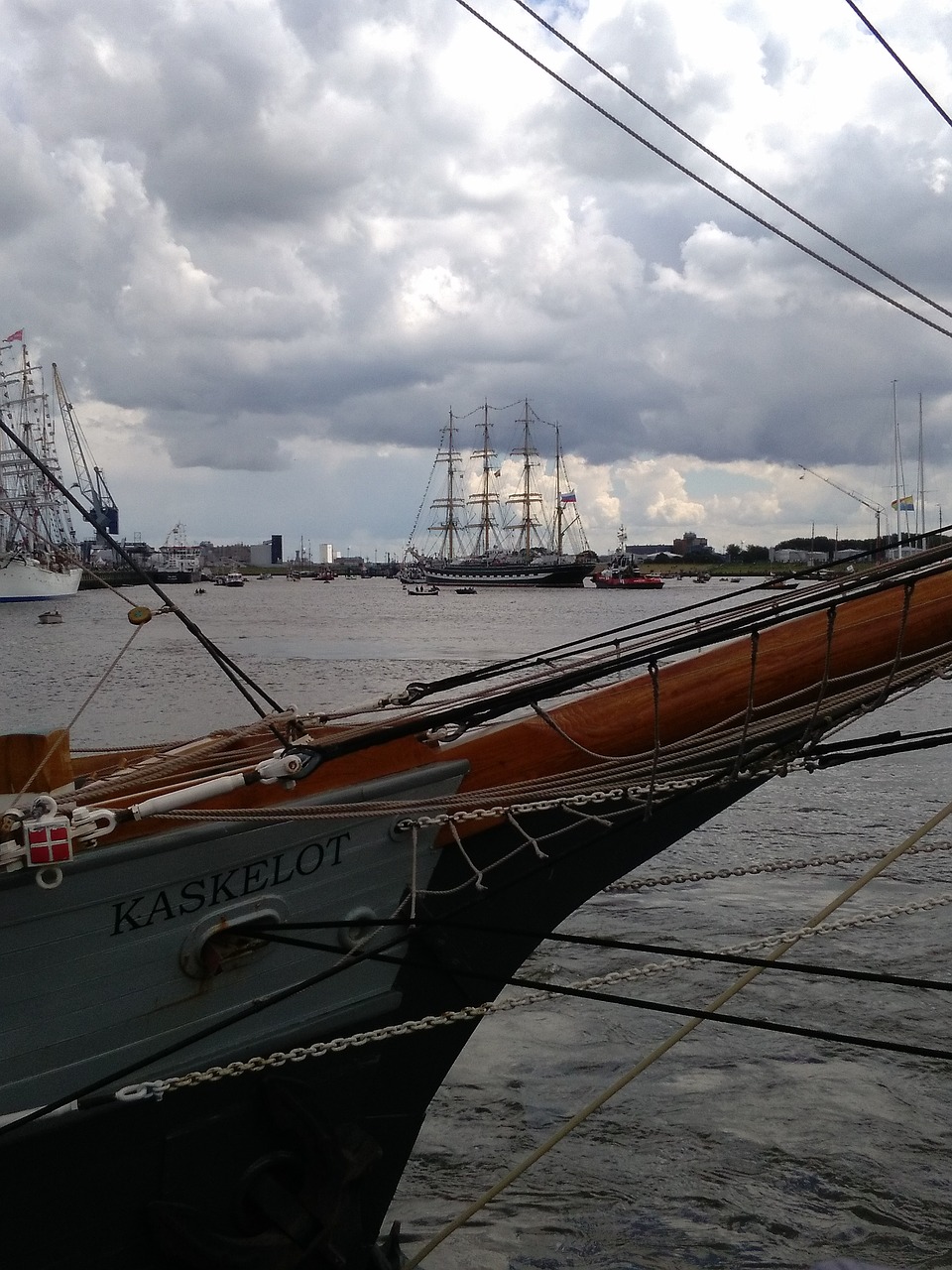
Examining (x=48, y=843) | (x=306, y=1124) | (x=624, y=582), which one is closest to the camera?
(x=48, y=843)

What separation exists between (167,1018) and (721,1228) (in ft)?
11.3

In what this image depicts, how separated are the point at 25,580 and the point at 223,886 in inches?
3866

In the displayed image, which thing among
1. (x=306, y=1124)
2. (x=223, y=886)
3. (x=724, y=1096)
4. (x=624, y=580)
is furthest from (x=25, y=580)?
(x=223, y=886)

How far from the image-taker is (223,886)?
12.2 feet

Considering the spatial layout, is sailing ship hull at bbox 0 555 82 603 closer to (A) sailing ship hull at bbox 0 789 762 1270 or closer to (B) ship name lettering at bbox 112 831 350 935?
(A) sailing ship hull at bbox 0 789 762 1270

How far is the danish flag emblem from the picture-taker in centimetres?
319

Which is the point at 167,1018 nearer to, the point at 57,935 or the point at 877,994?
the point at 57,935

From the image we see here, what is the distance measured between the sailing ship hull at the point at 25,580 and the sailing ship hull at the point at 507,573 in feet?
138

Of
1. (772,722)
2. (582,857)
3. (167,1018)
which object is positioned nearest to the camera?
(167,1018)

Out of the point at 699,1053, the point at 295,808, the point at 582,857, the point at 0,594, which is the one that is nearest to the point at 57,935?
the point at 295,808

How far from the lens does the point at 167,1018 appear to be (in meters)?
3.71

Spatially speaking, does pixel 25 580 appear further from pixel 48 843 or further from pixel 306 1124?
pixel 48 843

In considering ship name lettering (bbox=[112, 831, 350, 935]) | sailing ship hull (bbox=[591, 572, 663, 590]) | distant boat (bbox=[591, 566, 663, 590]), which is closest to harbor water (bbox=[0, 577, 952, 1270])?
ship name lettering (bbox=[112, 831, 350, 935])

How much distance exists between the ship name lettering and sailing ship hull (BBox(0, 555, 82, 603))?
90.6 metres
